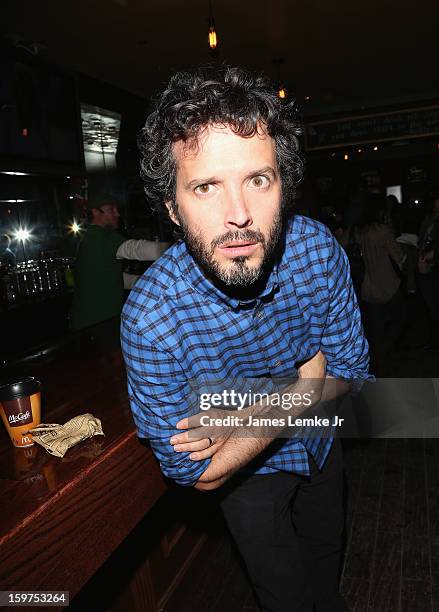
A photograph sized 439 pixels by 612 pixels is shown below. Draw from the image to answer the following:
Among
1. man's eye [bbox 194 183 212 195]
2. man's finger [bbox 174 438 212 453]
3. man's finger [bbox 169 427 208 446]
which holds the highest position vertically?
man's eye [bbox 194 183 212 195]

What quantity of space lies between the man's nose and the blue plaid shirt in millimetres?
181

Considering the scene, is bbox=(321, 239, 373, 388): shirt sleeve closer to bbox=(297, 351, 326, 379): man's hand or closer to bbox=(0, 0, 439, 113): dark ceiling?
bbox=(297, 351, 326, 379): man's hand

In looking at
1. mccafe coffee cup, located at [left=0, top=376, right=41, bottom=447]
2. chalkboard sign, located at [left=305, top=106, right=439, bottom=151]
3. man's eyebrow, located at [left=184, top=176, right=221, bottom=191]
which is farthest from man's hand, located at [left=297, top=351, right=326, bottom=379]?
chalkboard sign, located at [left=305, top=106, right=439, bottom=151]

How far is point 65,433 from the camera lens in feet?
4.42

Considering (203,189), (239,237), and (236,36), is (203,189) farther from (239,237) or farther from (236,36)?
(236,36)

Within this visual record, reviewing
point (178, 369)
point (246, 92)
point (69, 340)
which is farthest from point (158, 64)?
point (178, 369)

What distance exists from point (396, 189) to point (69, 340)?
7.66 meters

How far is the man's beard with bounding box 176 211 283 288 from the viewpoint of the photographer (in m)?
1.18

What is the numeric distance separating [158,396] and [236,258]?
0.38 metres

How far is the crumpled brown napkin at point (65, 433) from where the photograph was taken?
1279 millimetres

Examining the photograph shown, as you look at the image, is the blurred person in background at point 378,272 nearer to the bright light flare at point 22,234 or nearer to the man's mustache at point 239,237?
the bright light flare at point 22,234

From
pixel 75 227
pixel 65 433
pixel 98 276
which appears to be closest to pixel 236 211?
pixel 65 433

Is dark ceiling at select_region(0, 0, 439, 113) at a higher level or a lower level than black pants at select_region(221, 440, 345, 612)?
higher

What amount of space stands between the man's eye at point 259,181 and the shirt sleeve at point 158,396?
17.8 inches
